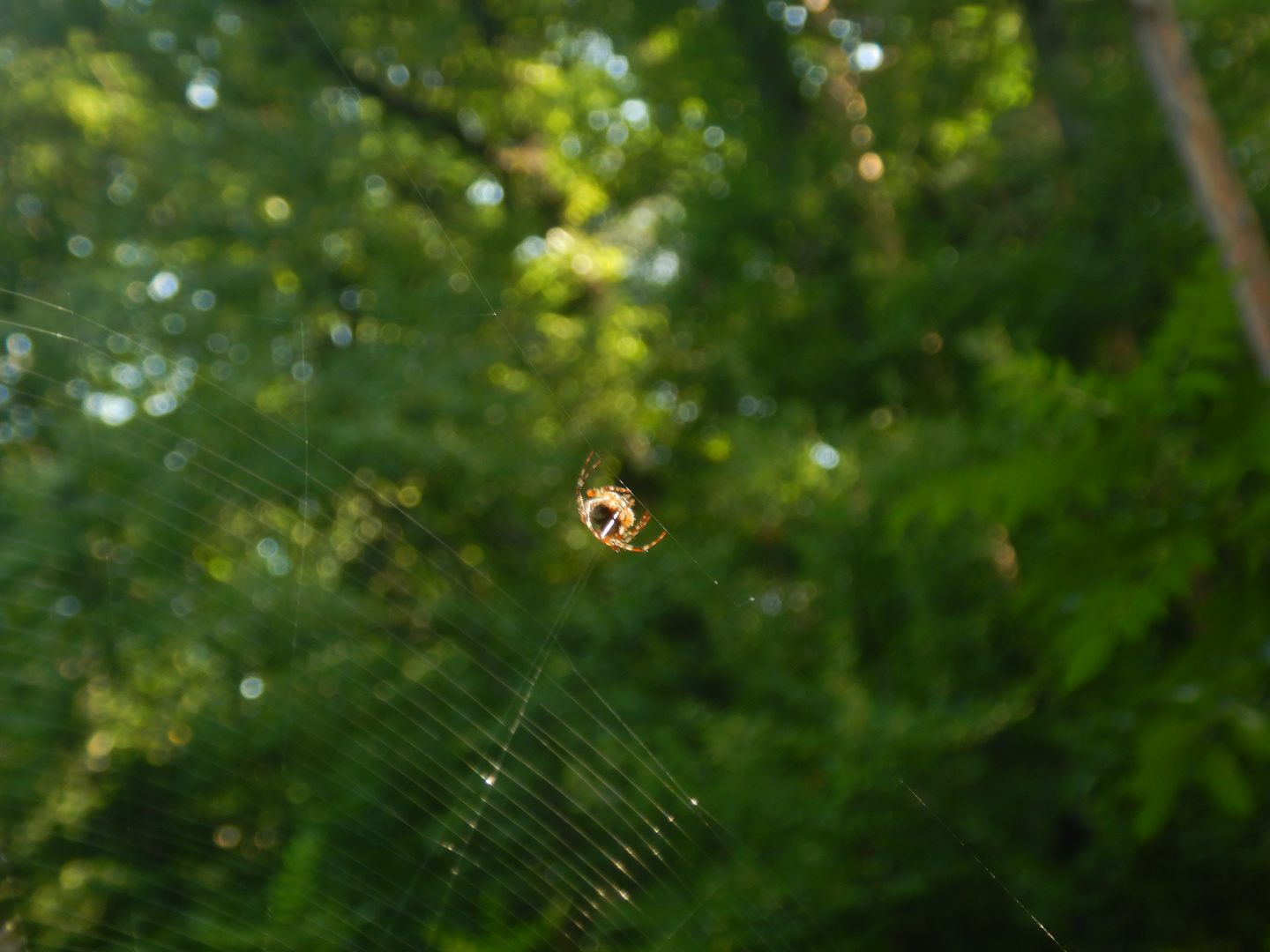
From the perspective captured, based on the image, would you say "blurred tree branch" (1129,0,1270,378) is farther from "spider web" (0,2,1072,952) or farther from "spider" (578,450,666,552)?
"spider" (578,450,666,552)

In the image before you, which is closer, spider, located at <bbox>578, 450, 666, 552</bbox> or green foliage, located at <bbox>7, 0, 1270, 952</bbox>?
spider, located at <bbox>578, 450, 666, 552</bbox>

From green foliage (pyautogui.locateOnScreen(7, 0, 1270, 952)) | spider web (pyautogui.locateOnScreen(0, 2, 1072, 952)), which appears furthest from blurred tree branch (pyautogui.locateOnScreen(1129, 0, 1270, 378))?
spider web (pyautogui.locateOnScreen(0, 2, 1072, 952))

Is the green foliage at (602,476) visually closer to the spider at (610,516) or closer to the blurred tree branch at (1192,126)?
the spider at (610,516)

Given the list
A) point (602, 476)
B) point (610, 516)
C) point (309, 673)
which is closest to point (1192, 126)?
point (602, 476)

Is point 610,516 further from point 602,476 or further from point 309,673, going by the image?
point 602,476

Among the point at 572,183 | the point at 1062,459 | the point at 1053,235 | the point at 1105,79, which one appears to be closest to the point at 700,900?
the point at 1062,459

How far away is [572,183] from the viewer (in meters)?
11.4

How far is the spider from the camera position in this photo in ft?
6.75

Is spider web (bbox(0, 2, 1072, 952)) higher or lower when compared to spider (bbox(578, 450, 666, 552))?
higher

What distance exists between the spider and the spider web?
1.22 meters

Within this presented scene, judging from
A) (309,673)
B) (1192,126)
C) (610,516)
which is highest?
(1192,126)

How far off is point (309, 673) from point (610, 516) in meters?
4.66

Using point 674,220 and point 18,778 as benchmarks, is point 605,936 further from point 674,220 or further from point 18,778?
point 674,220

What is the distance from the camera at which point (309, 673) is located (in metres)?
6.26
